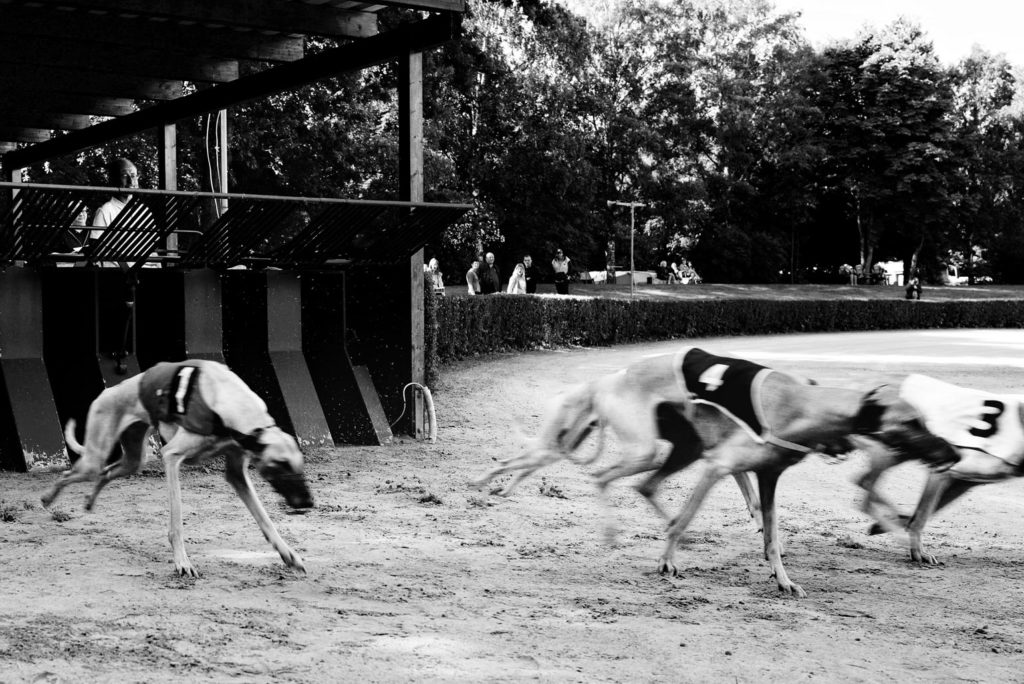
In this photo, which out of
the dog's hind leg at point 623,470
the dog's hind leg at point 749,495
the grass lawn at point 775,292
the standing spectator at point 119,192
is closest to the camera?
the dog's hind leg at point 623,470

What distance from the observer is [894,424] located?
576 centimetres

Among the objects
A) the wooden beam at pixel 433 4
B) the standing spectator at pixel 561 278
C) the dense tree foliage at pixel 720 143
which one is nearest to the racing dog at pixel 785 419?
the wooden beam at pixel 433 4

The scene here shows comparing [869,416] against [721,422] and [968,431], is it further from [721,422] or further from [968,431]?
[721,422]

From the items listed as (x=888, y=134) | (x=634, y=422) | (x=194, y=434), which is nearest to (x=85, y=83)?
(x=194, y=434)

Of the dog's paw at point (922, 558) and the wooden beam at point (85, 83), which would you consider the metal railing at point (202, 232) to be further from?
the dog's paw at point (922, 558)

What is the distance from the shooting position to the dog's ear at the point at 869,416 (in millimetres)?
5723

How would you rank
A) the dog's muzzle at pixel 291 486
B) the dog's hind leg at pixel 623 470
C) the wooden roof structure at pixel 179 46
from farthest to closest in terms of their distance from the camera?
the wooden roof structure at pixel 179 46 → the dog's hind leg at pixel 623 470 → the dog's muzzle at pixel 291 486

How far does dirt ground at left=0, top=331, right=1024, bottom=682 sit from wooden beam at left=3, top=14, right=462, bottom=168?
14.4ft

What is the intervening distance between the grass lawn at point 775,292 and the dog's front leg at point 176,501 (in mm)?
32586

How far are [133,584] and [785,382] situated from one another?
3.59m

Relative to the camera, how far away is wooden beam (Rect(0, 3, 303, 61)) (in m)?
11.3

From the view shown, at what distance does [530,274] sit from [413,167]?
33829mm

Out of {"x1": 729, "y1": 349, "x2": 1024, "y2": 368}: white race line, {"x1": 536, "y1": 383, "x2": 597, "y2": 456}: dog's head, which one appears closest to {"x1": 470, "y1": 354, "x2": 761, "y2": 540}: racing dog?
{"x1": 536, "y1": 383, "x2": 597, "y2": 456}: dog's head

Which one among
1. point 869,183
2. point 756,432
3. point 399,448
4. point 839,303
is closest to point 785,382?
point 756,432
